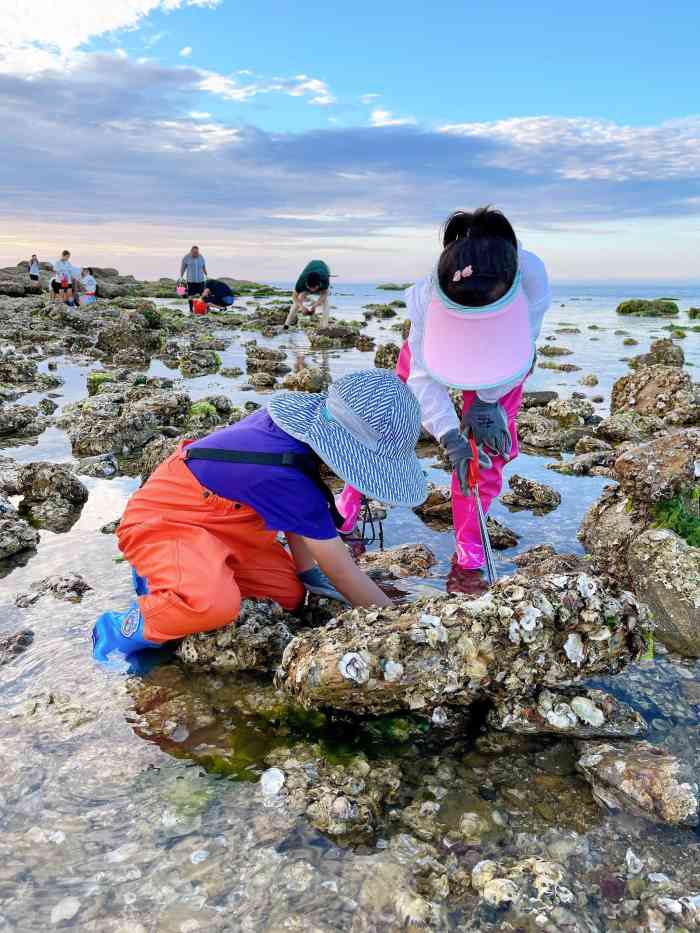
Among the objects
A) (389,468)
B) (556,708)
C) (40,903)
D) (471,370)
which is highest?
(471,370)

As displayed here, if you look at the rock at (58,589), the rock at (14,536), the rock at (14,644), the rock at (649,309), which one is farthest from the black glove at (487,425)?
the rock at (649,309)

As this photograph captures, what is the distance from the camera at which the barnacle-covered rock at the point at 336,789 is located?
2365 mm

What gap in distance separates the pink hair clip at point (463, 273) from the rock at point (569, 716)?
5.92 ft

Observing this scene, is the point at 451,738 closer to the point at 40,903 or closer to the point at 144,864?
the point at 144,864

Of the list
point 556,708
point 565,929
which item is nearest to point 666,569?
point 556,708

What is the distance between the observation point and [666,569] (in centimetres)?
378

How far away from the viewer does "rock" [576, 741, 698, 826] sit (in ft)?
7.87

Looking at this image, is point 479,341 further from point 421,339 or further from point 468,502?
point 468,502

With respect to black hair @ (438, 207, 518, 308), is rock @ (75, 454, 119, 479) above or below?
below

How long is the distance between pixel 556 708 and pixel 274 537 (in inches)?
65.8

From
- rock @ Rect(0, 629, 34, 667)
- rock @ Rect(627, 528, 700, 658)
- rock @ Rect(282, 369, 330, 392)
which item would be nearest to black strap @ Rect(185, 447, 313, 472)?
rock @ Rect(0, 629, 34, 667)

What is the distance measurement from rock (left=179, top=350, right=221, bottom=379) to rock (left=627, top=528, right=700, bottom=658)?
9.32 metres

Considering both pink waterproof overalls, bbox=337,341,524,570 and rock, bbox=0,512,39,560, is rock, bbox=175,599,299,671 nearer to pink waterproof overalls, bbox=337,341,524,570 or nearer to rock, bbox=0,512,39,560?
pink waterproof overalls, bbox=337,341,524,570

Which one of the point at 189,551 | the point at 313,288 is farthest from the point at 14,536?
the point at 313,288
